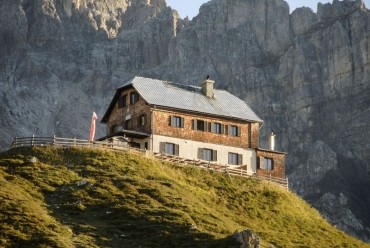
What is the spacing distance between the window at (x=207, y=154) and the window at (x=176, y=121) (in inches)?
138

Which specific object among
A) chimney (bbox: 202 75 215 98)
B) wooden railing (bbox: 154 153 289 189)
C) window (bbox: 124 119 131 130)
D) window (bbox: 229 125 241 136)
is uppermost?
chimney (bbox: 202 75 215 98)

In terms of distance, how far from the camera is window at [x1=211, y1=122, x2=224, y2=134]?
9943 cm

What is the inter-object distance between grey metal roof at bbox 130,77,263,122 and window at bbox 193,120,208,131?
47.3 inches

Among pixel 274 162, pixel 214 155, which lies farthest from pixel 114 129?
pixel 274 162

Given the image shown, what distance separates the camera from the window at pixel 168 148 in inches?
3733

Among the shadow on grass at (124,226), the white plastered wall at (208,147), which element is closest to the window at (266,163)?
the white plastered wall at (208,147)

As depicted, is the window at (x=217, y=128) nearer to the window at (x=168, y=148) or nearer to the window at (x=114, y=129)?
the window at (x=168, y=148)

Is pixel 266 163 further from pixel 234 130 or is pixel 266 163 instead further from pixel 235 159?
pixel 234 130

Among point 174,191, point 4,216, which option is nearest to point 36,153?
point 174,191

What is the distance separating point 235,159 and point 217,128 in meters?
4.05

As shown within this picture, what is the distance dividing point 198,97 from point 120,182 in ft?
95.8

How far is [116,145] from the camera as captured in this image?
86.6 meters

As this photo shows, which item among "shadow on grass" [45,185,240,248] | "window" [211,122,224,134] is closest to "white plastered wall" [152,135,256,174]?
"window" [211,122,224,134]

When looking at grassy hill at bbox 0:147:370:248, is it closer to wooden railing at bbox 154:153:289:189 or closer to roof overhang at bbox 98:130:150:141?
wooden railing at bbox 154:153:289:189
